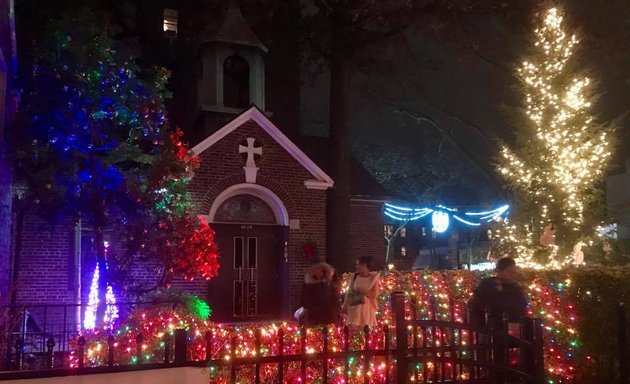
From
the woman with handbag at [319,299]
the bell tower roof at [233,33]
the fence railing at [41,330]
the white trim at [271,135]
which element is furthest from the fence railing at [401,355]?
the bell tower roof at [233,33]

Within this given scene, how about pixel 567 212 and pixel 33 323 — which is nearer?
pixel 33 323

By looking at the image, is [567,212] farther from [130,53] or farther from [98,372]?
[98,372]

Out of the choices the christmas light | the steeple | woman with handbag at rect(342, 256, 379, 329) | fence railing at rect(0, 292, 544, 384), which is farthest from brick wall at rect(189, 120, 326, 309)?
fence railing at rect(0, 292, 544, 384)

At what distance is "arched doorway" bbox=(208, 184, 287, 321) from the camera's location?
49.4ft

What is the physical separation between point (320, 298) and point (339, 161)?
31.3 ft

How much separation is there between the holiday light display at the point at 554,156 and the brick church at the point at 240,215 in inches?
200

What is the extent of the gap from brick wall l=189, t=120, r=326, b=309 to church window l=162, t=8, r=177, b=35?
8.58 m

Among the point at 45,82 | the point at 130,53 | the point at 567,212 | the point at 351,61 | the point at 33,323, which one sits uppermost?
the point at 351,61

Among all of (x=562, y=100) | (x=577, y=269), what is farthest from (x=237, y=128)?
(x=577, y=269)

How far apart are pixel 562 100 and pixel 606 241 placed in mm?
3775

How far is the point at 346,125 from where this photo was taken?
17.8 m

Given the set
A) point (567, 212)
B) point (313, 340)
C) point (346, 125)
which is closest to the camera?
point (313, 340)

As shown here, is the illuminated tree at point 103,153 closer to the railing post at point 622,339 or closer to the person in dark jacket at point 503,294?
the person in dark jacket at point 503,294

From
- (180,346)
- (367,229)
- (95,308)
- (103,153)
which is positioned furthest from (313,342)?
(367,229)
